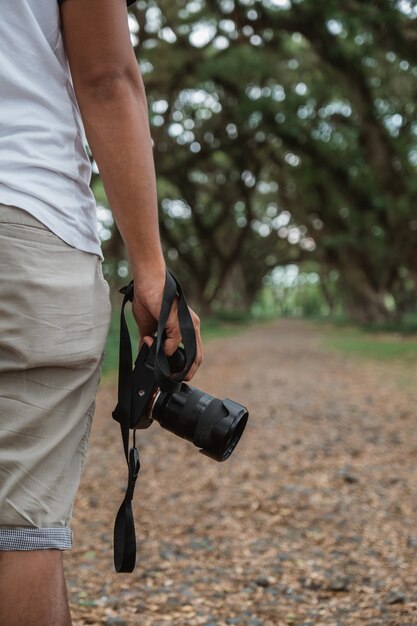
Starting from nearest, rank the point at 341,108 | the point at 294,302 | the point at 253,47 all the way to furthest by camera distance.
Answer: the point at 253,47 < the point at 341,108 < the point at 294,302

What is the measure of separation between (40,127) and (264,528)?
9.57 ft

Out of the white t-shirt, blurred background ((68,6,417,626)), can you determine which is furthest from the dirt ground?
the white t-shirt

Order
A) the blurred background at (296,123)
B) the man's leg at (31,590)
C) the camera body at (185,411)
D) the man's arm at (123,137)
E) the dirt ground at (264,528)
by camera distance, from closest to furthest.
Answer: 1. the man's leg at (31,590)
2. the man's arm at (123,137)
3. the camera body at (185,411)
4. the dirt ground at (264,528)
5. the blurred background at (296,123)

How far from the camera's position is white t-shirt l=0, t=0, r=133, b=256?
47.8 inches

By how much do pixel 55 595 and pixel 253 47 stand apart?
14.9m

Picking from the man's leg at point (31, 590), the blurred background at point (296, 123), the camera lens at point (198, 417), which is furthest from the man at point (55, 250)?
the blurred background at point (296, 123)

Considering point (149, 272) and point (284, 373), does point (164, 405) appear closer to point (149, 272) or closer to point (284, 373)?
point (149, 272)

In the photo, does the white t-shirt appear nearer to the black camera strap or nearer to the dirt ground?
the black camera strap

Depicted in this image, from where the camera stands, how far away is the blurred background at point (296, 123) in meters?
12.6

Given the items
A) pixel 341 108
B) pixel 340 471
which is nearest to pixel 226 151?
pixel 341 108

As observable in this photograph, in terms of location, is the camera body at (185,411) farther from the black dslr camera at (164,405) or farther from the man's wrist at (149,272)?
the man's wrist at (149,272)

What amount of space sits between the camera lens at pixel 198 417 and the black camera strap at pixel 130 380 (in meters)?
0.05

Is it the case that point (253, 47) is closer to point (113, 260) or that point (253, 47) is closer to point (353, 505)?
point (113, 260)

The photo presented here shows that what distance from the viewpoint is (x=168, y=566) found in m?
3.15
